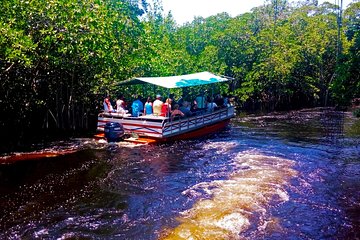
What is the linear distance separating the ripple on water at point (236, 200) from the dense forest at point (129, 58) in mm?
3210

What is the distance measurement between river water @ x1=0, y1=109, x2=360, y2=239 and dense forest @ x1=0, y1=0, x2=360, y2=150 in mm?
2881

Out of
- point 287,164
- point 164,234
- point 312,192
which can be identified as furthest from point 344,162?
point 164,234

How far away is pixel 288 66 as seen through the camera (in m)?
31.1

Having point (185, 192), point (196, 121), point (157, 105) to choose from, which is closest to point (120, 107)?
point (157, 105)

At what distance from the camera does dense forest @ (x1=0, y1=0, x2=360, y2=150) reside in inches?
493

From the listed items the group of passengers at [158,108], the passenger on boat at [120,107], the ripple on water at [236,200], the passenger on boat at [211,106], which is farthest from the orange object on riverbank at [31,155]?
the passenger on boat at [211,106]

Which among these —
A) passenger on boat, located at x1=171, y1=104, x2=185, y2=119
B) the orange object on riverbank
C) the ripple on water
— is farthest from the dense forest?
passenger on boat, located at x1=171, y1=104, x2=185, y2=119

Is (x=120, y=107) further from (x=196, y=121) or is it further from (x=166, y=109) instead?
(x=196, y=121)

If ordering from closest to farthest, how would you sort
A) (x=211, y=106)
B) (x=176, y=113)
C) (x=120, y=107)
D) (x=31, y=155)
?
(x=31, y=155) → (x=176, y=113) → (x=120, y=107) → (x=211, y=106)

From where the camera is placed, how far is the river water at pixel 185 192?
7309mm

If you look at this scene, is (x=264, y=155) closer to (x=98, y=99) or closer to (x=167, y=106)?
(x=167, y=106)

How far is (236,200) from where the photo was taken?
8.73 meters

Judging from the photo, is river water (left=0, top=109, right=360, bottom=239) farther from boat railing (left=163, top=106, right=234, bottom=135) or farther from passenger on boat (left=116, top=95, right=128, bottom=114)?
passenger on boat (left=116, top=95, right=128, bottom=114)

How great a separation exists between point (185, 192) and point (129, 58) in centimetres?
1031
